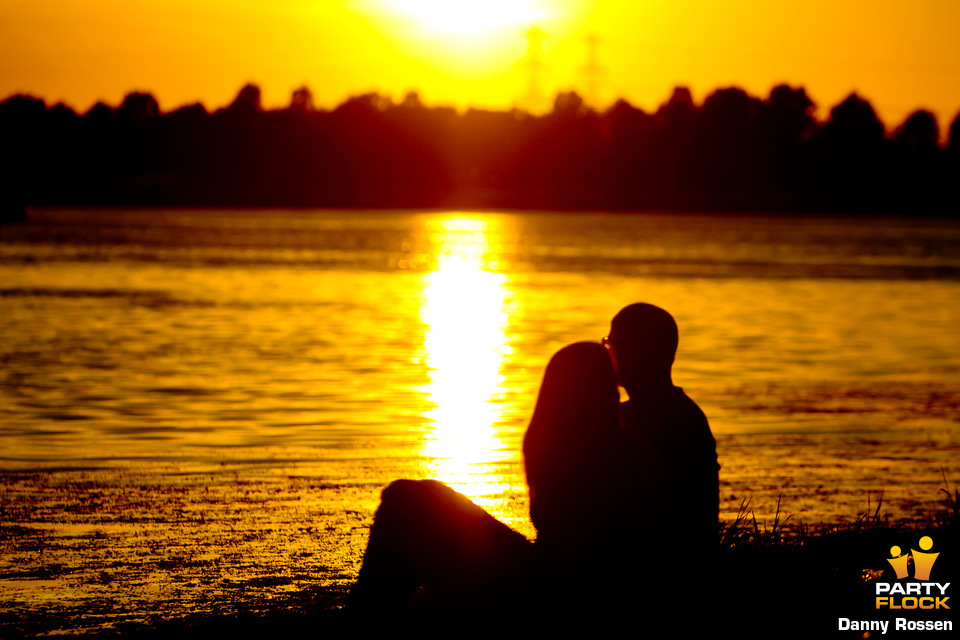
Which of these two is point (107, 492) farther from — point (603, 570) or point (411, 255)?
point (411, 255)

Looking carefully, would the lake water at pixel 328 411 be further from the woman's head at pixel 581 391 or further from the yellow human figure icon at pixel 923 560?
the woman's head at pixel 581 391

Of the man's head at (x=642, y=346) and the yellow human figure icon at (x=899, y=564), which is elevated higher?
the man's head at (x=642, y=346)

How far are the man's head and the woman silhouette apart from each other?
882 millimetres

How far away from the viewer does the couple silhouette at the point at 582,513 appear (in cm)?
570

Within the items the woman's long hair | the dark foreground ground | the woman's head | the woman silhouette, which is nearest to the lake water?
the dark foreground ground

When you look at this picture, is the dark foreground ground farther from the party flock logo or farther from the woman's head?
the woman's head

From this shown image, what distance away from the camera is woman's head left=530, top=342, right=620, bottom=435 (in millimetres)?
5648

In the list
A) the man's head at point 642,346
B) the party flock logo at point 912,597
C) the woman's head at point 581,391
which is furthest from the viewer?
the party flock logo at point 912,597

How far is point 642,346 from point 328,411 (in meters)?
13.0

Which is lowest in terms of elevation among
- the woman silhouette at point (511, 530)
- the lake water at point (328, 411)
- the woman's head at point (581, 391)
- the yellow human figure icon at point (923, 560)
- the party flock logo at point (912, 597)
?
the lake water at point (328, 411)

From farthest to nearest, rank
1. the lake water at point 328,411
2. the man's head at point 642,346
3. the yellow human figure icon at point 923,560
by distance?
the lake water at point 328,411 < the yellow human figure icon at point 923,560 < the man's head at point 642,346

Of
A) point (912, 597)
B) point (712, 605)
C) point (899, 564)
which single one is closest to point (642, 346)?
point (712, 605)

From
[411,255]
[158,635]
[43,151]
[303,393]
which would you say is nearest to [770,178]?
[43,151]

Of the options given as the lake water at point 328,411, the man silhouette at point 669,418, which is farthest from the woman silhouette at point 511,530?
the lake water at point 328,411
